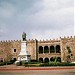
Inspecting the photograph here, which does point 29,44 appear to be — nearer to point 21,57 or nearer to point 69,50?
point 69,50

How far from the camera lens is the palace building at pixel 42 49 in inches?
2514

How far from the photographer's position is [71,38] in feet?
209

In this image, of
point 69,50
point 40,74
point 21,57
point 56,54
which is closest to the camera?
point 40,74

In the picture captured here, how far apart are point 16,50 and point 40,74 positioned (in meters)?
51.2

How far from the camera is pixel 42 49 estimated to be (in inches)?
2724

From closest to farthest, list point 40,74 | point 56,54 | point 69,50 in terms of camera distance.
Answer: point 40,74 → point 69,50 → point 56,54

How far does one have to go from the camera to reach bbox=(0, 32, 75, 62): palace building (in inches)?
2514

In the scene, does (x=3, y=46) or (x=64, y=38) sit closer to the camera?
(x=64, y=38)

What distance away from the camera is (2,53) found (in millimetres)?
70750

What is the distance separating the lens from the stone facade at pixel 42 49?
209 feet

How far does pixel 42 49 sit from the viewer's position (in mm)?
69188

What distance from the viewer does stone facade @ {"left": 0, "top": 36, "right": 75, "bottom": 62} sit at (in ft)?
209

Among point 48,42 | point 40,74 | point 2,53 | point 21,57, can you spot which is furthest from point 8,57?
point 40,74

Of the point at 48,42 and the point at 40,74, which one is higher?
the point at 48,42
